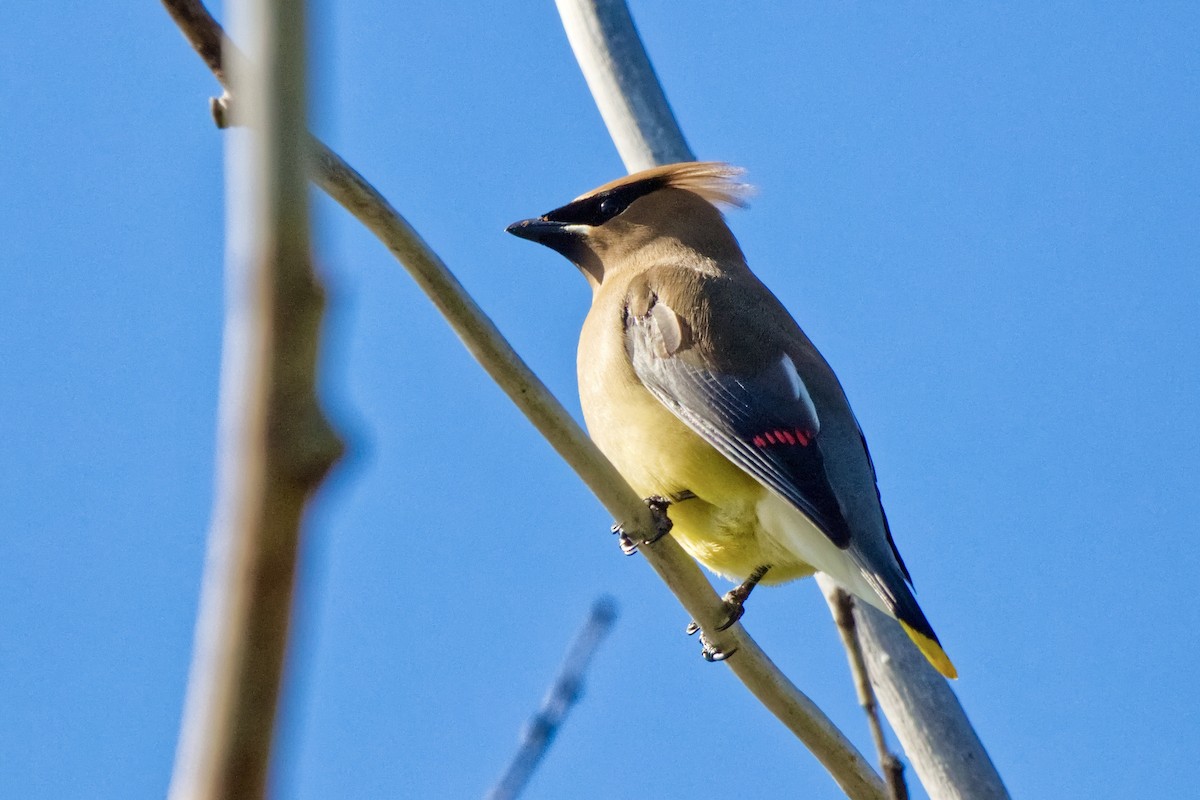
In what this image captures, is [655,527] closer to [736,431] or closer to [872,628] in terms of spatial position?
[736,431]

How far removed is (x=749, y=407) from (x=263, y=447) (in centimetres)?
343

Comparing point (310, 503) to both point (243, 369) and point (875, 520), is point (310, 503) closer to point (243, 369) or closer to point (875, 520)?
point (243, 369)

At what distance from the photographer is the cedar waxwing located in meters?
3.84

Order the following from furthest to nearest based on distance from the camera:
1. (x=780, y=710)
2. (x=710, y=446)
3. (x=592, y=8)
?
(x=592, y=8)
(x=710, y=446)
(x=780, y=710)

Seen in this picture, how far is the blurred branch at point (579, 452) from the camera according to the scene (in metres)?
2.09

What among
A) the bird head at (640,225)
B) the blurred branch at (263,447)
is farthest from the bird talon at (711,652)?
the blurred branch at (263,447)

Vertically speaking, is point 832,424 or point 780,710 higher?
point 832,424

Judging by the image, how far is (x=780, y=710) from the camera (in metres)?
3.10

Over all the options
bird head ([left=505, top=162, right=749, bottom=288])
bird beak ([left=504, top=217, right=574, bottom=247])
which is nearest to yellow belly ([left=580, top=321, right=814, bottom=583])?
bird head ([left=505, top=162, right=749, bottom=288])

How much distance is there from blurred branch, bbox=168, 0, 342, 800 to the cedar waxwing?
313 cm

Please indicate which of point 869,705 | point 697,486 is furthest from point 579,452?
point 697,486

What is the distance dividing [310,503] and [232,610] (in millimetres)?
59

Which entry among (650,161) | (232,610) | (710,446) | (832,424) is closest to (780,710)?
(710,446)

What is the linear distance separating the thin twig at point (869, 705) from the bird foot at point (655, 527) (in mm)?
906
